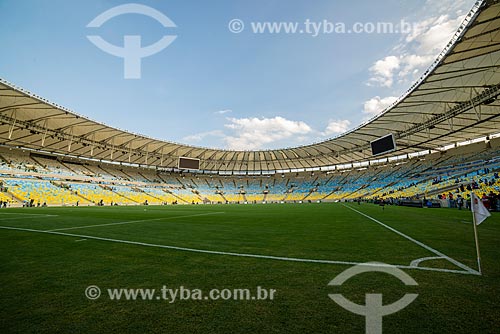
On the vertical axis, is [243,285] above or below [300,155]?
below

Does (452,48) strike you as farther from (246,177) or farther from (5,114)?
(246,177)

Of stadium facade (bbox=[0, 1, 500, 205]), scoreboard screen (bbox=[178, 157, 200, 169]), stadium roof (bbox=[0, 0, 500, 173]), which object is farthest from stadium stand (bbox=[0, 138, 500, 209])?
scoreboard screen (bbox=[178, 157, 200, 169])

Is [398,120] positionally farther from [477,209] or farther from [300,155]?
[477,209]

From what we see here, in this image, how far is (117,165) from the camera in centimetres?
5188

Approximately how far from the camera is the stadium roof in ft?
47.1

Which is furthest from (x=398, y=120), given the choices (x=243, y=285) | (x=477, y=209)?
(x=243, y=285)

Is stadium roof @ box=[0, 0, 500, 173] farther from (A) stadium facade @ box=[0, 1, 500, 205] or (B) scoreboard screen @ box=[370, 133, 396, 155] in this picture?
(B) scoreboard screen @ box=[370, 133, 396, 155]

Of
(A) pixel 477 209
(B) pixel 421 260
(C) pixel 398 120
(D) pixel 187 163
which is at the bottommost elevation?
(B) pixel 421 260

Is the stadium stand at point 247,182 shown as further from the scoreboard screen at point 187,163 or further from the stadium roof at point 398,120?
the scoreboard screen at point 187,163

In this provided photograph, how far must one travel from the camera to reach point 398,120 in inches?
1094

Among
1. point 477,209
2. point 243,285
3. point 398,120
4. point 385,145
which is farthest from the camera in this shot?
point 385,145

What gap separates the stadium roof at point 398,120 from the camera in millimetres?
14344

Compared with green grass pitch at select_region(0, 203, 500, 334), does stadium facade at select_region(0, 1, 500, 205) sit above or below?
above

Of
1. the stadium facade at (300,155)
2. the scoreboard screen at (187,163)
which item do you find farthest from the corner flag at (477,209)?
the scoreboard screen at (187,163)
